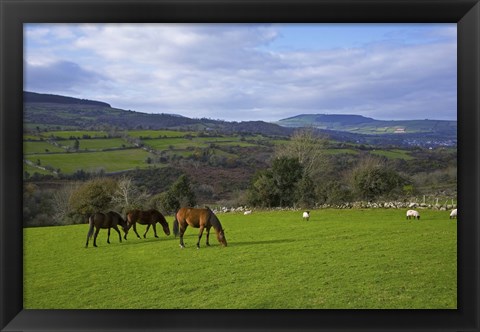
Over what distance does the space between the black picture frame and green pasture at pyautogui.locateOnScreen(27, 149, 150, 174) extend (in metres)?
0.71

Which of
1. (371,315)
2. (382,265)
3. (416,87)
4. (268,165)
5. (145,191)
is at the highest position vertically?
(416,87)

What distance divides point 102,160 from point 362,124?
2563mm

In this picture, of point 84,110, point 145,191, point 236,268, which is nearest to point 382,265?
point 236,268

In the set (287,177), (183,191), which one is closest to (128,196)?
(183,191)

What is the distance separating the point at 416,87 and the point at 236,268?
2457mm

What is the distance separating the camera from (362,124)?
4121mm

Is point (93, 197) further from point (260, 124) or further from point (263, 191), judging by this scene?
point (260, 124)

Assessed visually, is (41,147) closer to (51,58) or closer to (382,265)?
(51,58)

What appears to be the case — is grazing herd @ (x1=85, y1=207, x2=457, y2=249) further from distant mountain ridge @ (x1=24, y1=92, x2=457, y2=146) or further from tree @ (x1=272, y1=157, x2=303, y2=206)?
distant mountain ridge @ (x1=24, y1=92, x2=457, y2=146)

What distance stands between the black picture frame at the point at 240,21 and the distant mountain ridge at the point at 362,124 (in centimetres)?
99

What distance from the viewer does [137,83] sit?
3998 mm

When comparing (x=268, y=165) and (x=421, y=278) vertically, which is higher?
(x=268, y=165)

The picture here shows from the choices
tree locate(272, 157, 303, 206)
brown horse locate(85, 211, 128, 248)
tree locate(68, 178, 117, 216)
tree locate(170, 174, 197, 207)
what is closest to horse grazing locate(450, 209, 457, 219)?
tree locate(272, 157, 303, 206)

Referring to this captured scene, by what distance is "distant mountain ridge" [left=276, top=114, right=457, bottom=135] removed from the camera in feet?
13.1
